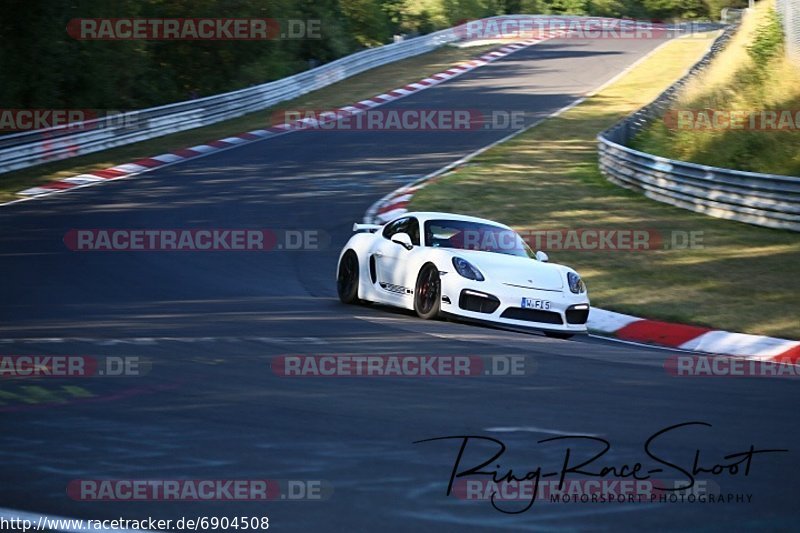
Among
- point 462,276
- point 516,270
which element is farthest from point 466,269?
point 516,270

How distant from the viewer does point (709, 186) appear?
19.4 m

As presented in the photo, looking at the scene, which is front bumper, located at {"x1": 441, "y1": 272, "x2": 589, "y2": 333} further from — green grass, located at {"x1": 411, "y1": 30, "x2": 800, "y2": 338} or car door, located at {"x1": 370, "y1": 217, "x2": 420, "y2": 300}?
green grass, located at {"x1": 411, "y1": 30, "x2": 800, "y2": 338}

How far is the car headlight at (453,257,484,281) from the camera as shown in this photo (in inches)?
446

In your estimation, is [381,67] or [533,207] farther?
[381,67]

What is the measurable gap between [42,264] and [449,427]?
9705 millimetres

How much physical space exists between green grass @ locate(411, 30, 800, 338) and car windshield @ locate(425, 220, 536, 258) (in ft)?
5.26

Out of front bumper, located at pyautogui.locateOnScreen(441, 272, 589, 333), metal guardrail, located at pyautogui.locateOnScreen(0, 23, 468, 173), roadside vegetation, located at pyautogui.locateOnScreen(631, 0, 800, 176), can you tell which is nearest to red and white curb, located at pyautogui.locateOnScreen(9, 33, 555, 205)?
metal guardrail, located at pyautogui.locateOnScreen(0, 23, 468, 173)

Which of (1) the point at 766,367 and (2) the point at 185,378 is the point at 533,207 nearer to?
(1) the point at 766,367

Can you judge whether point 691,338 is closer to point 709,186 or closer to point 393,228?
point 393,228

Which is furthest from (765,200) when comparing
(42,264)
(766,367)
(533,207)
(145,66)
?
(145,66)

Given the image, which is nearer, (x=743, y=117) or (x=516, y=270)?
(x=516, y=270)

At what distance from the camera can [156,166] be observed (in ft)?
84.2

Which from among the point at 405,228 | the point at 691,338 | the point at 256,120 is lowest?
the point at 691,338

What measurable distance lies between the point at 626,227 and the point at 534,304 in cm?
760
